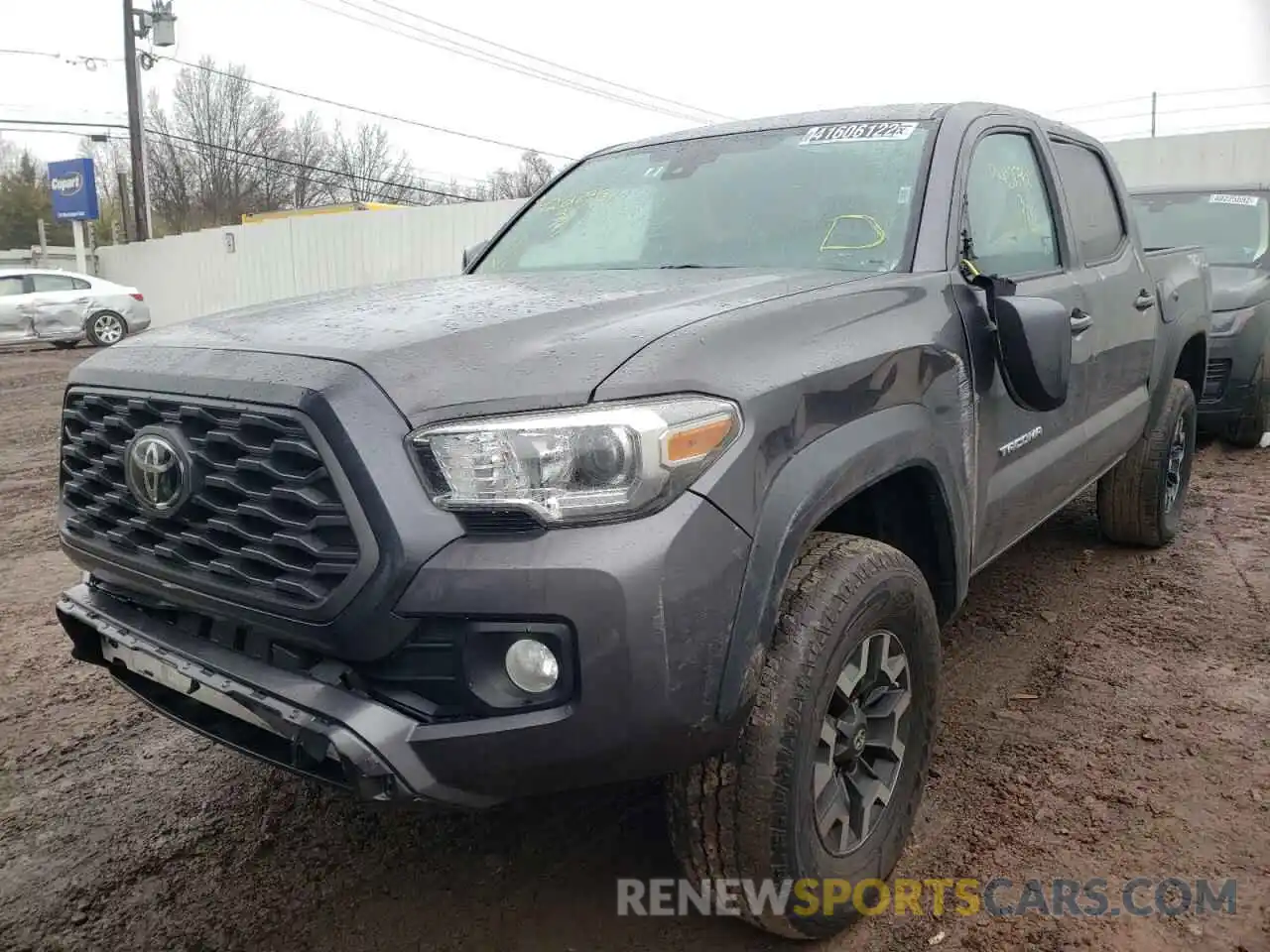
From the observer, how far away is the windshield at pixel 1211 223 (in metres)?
7.14

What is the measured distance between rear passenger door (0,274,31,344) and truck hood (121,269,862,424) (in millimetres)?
16639

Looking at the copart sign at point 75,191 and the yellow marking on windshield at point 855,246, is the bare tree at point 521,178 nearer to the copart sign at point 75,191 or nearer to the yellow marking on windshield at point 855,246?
the copart sign at point 75,191

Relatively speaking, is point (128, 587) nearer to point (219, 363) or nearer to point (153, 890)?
point (219, 363)

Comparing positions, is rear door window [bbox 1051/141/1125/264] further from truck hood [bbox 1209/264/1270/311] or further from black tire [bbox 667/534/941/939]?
truck hood [bbox 1209/264/1270/311]

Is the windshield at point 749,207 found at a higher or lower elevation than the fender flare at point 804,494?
higher

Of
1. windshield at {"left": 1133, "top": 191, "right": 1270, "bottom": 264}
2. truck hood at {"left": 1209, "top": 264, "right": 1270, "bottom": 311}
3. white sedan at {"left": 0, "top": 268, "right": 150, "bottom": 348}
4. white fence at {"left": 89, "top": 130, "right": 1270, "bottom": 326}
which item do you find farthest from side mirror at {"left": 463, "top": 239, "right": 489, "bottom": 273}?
white sedan at {"left": 0, "top": 268, "right": 150, "bottom": 348}

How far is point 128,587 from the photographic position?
2184 millimetres

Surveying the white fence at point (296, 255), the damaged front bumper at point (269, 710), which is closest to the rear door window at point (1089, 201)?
the damaged front bumper at point (269, 710)

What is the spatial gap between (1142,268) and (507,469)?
3.35 metres

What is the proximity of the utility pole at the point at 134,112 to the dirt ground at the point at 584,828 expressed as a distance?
76.0ft

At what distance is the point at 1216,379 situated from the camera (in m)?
6.43

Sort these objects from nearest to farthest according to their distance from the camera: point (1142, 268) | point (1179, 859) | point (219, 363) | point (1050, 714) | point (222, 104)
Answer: point (219, 363) → point (1179, 859) → point (1050, 714) → point (1142, 268) → point (222, 104)

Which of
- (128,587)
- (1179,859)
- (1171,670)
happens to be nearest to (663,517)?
(128,587)

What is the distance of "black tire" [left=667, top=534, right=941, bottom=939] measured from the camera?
6.16 ft
